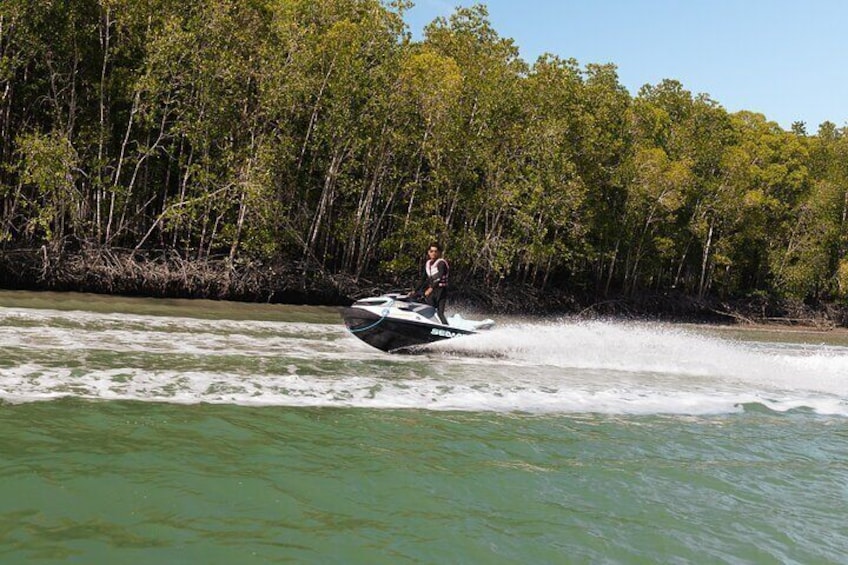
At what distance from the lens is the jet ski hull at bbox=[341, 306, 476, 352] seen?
48.1ft

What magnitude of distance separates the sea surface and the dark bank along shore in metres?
9.80

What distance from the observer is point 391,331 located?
48.3 ft

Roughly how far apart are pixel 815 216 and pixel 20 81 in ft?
145

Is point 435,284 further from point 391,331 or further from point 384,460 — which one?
point 384,460

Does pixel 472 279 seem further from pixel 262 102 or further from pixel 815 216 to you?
pixel 815 216

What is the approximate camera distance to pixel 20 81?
2503cm

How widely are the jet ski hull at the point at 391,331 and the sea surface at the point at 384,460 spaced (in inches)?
30.6

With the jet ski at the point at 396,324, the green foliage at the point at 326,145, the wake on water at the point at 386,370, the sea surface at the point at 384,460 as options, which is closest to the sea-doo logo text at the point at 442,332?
the jet ski at the point at 396,324

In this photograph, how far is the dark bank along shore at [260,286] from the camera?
22734 millimetres

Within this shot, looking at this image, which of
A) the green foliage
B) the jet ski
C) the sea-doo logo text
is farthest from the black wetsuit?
the green foliage

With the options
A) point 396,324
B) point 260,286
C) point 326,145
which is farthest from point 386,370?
point 326,145

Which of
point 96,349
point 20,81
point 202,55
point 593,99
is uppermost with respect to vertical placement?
point 593,99

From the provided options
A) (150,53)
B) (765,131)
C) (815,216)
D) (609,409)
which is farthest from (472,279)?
(765,131)

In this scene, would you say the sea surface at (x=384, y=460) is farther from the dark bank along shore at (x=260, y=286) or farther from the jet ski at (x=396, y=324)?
the dark bank along shore at (x=260, y=286)
